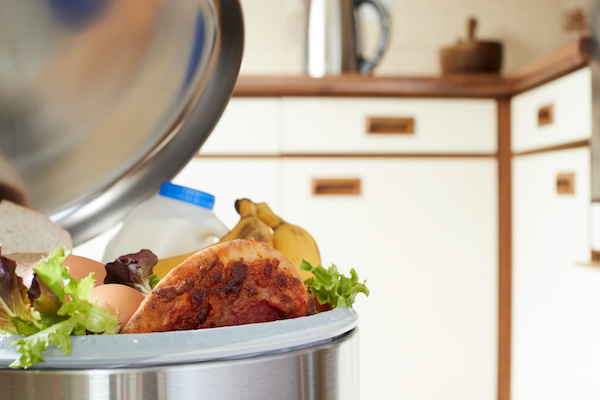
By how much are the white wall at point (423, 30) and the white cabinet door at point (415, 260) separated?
574mm

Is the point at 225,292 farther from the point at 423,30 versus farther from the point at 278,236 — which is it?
the point at 423,30

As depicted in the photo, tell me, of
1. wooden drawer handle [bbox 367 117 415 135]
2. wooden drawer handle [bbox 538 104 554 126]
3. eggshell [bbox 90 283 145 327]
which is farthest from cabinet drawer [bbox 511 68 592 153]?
eggshell [bbox 90 283 145 327]

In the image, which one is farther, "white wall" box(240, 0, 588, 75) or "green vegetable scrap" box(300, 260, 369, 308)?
"white wall" box(240, 0, 588, 75)

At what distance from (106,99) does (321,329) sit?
1.30 feet

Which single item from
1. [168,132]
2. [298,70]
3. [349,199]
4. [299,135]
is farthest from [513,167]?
[168,132]

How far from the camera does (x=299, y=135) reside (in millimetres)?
1430

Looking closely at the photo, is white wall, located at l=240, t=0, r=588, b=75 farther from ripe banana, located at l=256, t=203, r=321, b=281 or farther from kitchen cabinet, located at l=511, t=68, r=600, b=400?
ripe banana, located at l=256, t=203, r=321, b=281

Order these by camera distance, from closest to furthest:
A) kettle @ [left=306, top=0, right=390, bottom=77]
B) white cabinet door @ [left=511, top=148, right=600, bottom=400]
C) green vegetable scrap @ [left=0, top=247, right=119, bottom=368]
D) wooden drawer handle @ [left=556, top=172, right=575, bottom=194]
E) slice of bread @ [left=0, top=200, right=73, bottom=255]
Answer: green vegetable scrap @ [left=0, top=247, right=119, bottom=368]
slice of bread @ [left=0, top=200, right=73, bottom=255]
white cabinet door @ [left=511, top=148, right=600, bottom=400]
wooden drawer handle @ [left=556, top=172, right=575, bottom=194]
kettle @ [left=306, top=0, right=390, bottom=77]

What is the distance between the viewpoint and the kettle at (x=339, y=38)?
157 cm

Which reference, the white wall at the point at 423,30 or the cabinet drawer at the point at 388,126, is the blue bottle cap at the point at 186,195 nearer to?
the cabinet drawer at the point at 388,126

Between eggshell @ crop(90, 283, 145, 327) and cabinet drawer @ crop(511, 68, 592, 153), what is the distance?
103 cm

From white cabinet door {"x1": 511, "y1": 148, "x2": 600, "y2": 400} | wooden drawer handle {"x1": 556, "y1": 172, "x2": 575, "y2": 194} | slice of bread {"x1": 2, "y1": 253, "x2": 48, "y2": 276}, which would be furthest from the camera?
wooden drawer handle {"x1": 556, "y1": 172, "x2": 575, "y2": 194}

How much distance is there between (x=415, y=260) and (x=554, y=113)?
427 millimetres

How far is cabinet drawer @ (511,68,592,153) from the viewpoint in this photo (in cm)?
114
